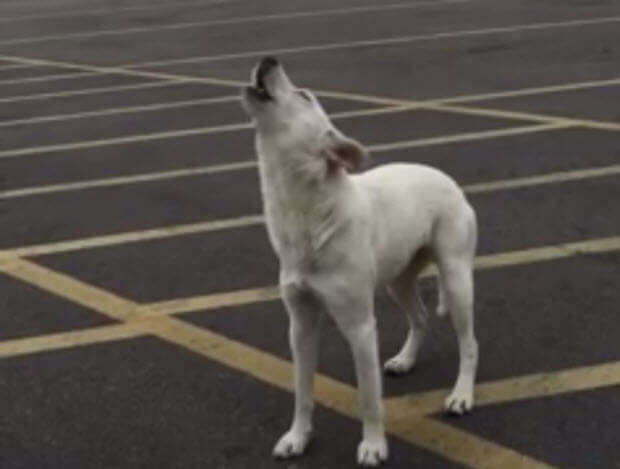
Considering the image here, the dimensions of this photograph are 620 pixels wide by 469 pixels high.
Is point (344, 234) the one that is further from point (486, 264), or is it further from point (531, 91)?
point (531, 91)

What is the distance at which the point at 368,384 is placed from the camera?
415cm

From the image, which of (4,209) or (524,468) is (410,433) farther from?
(4,209)

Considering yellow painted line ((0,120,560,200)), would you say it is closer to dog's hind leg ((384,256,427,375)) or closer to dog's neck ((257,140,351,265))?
dog's hind leg ((384,256,427,375))

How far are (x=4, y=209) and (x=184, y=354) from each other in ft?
11.0

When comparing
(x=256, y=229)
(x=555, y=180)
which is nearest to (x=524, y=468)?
(x=256, y=229)

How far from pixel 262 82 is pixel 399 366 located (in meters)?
1.81

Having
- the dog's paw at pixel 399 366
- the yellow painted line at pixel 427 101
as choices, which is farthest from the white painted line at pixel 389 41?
the dog's paw at pixel 399 366

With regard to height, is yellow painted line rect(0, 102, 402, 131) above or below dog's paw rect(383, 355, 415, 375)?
below

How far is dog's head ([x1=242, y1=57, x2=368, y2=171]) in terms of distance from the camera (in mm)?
3734

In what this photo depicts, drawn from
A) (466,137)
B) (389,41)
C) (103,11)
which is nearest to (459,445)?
(466,137)

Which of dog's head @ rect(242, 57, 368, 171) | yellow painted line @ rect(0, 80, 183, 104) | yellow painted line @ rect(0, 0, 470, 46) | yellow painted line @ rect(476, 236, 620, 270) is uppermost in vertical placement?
dog's head @ rect(242, 57, 368, 171)

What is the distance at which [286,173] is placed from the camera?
152 inches

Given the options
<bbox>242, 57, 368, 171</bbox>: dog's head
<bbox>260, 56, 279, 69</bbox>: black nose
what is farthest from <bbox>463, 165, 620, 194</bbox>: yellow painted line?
<bbox>260, 56, 279, 69</bbox>: black nose

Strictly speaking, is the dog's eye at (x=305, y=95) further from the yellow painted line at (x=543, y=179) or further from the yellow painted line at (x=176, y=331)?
the yellow painted line at (x=543, y=179)
